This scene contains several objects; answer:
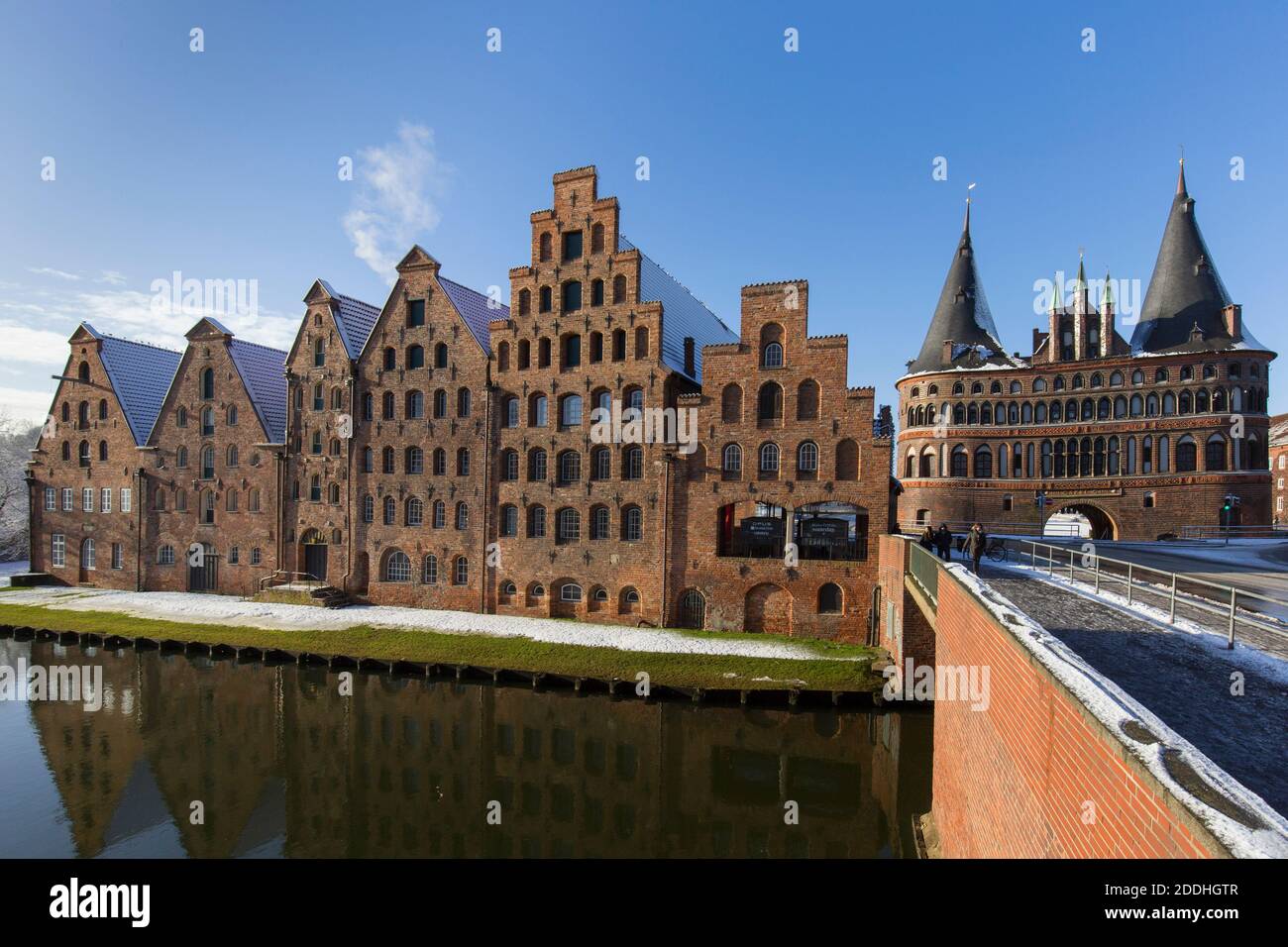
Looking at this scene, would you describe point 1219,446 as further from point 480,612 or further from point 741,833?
point 480,612

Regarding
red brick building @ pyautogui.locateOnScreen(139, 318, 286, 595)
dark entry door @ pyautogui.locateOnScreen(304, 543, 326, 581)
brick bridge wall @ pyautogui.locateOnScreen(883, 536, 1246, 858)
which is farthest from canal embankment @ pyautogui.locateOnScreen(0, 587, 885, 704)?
brick bridge wall @ pyautogui.locateOnScreen(883, 536, 1246, 858)

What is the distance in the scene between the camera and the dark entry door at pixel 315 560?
110 feet

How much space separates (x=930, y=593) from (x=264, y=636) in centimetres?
2650

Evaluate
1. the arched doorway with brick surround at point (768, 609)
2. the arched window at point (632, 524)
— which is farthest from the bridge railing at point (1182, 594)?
the arched window at point (632, 524)

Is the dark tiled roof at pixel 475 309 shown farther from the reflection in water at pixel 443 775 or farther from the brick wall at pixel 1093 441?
the brick wall at pixel 1093 441

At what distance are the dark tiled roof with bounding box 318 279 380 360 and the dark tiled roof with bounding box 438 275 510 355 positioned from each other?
187 inches

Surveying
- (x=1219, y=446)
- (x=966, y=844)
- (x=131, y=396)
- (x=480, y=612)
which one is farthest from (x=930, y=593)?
(x=131, y=396)

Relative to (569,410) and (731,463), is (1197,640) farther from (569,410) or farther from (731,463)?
(569,410)

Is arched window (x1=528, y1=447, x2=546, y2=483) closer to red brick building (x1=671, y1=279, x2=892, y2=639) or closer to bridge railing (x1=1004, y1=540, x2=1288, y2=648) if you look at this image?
red brick building (x1=671, y1=279, x2=892, y2=639)

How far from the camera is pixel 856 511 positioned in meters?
25.4

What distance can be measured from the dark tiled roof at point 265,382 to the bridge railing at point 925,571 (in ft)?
108

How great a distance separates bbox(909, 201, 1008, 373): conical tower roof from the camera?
45062 millimetres

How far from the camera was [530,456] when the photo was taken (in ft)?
96.8

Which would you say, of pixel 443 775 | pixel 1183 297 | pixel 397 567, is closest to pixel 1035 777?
pixel 443 775
